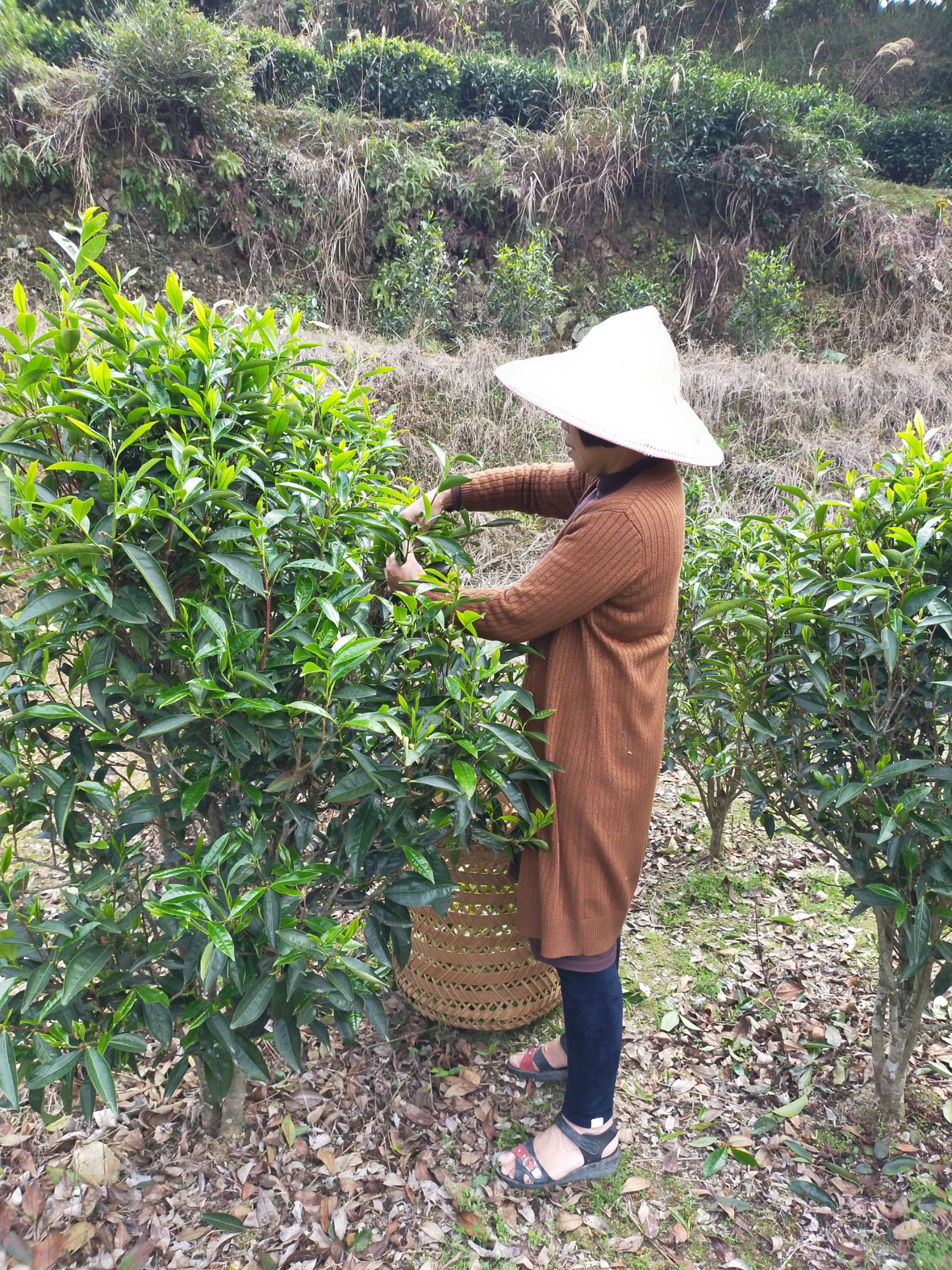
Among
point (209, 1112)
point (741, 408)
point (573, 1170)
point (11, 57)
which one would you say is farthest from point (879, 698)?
point (11, 57)

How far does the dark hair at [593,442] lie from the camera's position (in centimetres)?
182

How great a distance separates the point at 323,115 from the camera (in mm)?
9219

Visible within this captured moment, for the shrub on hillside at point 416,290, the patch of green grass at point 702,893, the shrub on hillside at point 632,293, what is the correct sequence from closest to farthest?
the patch of green grass at point 702,893, the shrub on hillside at point 416,290, the shrub on hillside at point 632,293

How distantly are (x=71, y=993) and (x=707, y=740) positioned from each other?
236 centimetres

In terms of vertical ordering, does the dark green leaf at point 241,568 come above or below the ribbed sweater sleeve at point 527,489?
above

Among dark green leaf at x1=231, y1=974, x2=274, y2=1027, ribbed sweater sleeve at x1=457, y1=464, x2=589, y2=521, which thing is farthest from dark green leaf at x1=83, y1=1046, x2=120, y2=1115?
ribbed sweater sleeve at x1=457, y1=464, x2=589, y2=521

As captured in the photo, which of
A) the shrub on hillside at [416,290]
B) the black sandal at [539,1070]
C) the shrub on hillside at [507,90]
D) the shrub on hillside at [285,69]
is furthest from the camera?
the shrub on hillside at [507,90]

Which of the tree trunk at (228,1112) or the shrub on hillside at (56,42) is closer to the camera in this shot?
the tree trunk at (228,1112)

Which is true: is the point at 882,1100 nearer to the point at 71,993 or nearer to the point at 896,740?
the point at 896,740

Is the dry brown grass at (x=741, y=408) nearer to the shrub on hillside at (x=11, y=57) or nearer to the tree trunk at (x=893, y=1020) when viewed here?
the shrub on hillside at (x=11, y=57)

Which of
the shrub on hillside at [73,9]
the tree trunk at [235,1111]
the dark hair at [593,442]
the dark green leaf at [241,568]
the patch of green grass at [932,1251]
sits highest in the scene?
the shrub on hillside at [73,9]

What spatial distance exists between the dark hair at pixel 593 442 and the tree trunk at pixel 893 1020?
130 cm

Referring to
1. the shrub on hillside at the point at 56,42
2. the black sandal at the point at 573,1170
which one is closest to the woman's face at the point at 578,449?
the black sandal at the point at 573,1170

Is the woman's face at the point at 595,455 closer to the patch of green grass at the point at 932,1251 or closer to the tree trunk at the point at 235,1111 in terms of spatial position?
the tree trunk at the point at 235,1111
